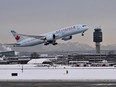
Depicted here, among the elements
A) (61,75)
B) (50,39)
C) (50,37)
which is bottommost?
(61,75)

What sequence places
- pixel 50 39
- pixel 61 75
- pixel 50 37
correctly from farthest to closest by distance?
1. pixel 50 37
2. pixel 50 39
3. pixel 61 75

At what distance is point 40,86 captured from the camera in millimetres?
60938

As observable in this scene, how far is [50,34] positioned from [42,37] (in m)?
3.32

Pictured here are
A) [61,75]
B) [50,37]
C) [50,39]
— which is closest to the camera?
[61,75]

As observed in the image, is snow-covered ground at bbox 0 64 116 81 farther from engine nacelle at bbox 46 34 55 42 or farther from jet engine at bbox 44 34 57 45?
engine nacelle at bbox 46 34 55 42

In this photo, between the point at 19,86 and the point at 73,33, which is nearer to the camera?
the point at 19,86

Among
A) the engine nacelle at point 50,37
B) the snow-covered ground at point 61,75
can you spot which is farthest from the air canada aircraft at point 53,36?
the snow-covered ground at point 61,75

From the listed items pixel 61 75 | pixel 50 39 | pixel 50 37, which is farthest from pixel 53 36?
pixel 61 75

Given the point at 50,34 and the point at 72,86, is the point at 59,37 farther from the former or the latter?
the point at 72,86

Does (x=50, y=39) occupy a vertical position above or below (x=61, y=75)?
above

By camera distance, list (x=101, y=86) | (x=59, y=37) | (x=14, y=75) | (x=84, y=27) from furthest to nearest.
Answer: (x=84, y=27) < (x=59, y=37) < (x=14, y=75) < (x=101, y=86)

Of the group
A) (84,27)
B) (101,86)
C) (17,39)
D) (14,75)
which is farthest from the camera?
(17,39)

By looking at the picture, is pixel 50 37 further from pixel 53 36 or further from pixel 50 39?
pixel 50 39

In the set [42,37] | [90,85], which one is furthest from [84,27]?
[90,85]
